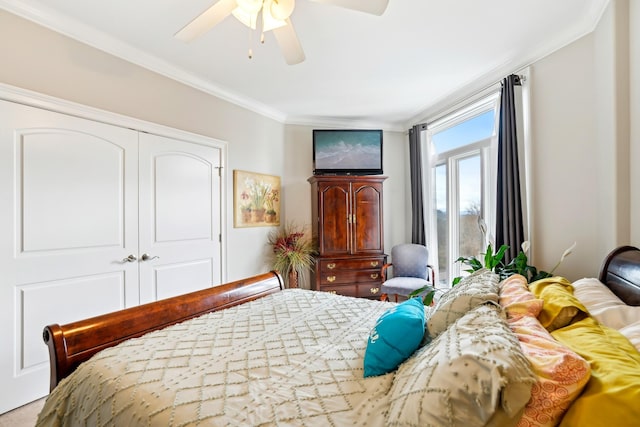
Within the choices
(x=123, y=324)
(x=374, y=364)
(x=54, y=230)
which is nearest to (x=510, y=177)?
(x=374, y=364)

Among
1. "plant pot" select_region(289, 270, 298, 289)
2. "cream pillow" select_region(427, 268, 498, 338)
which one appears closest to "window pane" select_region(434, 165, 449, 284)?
"plant pot" select_region(289, 270, 298, 289)

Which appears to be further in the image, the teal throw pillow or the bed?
the teal throw pillow

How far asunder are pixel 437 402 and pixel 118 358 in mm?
1209

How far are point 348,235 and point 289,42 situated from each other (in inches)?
97.4

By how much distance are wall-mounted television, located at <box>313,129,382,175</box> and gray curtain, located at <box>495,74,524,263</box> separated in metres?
1.64

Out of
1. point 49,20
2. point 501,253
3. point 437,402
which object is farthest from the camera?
point 501,253

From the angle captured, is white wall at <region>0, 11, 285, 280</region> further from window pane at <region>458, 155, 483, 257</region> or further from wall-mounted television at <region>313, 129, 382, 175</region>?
window pane at <region>458, 155, 483, 257</region>

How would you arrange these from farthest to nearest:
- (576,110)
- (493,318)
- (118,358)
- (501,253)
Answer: (501,253) → (576,110) → (118,358) → (493,318)

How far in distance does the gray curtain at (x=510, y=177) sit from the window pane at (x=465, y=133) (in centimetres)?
42

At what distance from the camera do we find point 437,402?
72cm

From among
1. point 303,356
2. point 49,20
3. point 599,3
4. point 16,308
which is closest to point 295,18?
point 49,20

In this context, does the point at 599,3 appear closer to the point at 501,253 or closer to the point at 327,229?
the point at 501,253

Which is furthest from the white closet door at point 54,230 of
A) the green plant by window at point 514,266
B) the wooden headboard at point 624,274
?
the wooden headboard at point 624,274

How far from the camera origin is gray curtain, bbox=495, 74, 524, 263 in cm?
261
